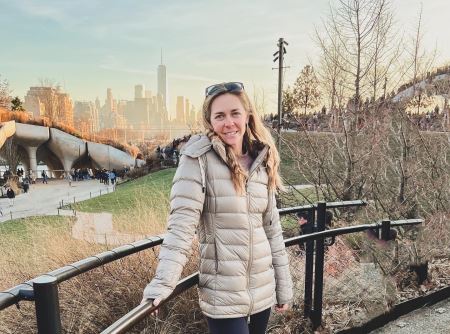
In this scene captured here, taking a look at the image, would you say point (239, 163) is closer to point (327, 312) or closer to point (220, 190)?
point (220, 190)

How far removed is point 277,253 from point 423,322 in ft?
6.03

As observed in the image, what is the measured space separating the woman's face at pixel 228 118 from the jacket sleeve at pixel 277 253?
0.33m

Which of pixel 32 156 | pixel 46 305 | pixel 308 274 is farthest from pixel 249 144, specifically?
pixel 32 156

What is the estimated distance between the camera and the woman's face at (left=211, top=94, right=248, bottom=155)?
172 cm

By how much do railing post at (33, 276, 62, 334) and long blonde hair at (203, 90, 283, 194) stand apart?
756 millimetres

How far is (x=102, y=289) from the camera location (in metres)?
3.19

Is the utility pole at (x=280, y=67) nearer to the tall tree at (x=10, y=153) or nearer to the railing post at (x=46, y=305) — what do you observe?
the railing post at (x=46, y=305)

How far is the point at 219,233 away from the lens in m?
1.62

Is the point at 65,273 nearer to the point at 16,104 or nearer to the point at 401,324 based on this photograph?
the point at 401,324

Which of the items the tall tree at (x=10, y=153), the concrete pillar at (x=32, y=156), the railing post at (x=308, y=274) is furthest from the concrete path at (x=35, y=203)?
the railing post at (x=308, y=274)

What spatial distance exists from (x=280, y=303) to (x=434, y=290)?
2.16 meters

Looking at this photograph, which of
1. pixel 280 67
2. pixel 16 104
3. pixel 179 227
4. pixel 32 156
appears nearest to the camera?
pixel 179 227

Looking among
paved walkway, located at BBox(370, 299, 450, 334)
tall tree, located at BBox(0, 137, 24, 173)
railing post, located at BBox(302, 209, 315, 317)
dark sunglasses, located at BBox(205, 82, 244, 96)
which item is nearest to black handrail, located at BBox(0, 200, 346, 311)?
dark sunglasses, located at BBox(205, 82, 244, 96)

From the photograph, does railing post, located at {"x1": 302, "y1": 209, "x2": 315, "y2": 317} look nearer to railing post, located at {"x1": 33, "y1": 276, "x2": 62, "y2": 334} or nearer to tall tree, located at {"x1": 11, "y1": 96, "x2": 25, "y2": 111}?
railing post, located at {"x1": 33, "y1": 276, "x2": 62, "y2": 334}
